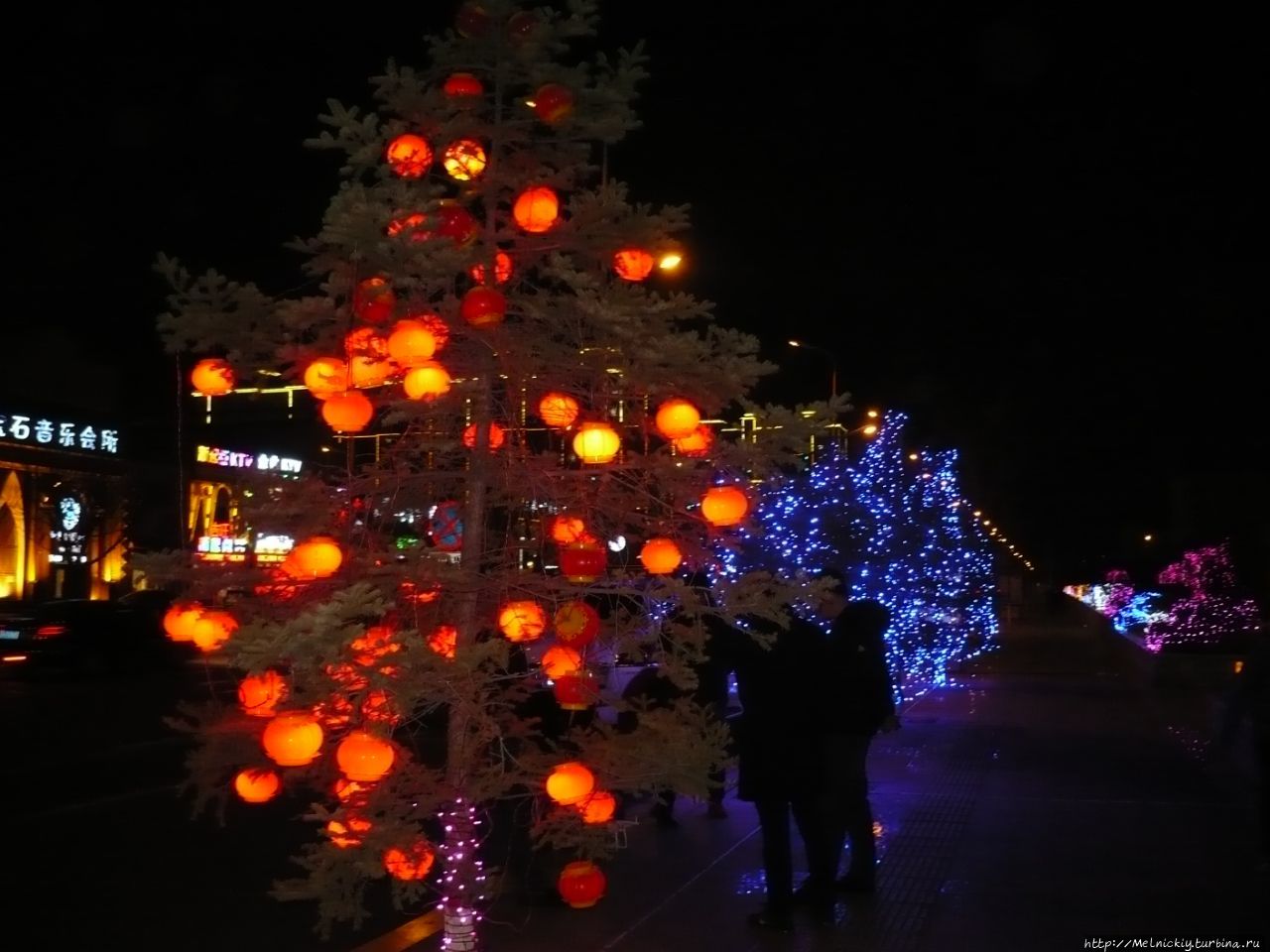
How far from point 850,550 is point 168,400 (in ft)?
103

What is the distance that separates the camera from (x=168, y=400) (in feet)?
138

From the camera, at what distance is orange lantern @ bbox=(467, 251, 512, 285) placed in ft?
17.0

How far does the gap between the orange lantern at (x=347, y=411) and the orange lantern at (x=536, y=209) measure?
2.91 ft

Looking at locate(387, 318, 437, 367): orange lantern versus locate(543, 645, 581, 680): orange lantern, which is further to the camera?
locate(543, 645, 581, 680): orange lantern

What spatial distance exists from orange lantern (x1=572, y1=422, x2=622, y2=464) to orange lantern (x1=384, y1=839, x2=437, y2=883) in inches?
59.0

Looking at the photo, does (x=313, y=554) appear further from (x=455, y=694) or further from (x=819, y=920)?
(x=819, y=920)

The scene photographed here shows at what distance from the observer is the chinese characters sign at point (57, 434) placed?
34188 mm

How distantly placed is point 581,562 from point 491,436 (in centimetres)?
67

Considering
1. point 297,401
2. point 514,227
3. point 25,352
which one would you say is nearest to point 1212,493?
point 25,352

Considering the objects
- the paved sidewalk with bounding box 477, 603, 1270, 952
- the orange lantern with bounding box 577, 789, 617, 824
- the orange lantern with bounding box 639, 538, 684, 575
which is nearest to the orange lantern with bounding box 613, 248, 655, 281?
the orange lantern with bounding box 639, 538, 684, 575

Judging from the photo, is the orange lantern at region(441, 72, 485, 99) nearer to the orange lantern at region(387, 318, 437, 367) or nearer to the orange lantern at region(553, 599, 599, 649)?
the orange lantern at region(387, 318, 437, 367)

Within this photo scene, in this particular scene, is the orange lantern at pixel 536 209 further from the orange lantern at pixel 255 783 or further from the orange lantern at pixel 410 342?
the orange lantern at pixel 255 783

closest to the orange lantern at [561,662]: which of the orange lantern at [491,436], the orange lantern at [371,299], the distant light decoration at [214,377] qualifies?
the orange lantern at [491,436]

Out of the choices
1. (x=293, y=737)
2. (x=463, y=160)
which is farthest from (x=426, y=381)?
(x=293, y=737)
